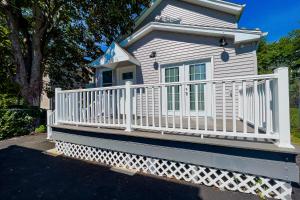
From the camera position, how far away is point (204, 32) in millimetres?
6250

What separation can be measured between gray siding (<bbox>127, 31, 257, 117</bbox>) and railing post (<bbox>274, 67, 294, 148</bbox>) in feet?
10.7

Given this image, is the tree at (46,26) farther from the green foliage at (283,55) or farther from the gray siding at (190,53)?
the green foliage at (283,55)

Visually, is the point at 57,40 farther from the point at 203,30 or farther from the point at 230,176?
the point at 230,176

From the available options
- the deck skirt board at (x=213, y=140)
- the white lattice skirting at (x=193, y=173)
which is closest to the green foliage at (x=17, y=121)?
the white lattice skirting at (x=193, y=173)

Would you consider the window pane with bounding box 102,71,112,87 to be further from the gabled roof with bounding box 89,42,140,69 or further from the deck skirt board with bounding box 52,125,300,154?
the deck skirt board with bounding box 52,125,300,154

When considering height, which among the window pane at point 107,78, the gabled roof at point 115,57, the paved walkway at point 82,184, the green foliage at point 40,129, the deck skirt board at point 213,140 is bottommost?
the paved walkway at point 82,184

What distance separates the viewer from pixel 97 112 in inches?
196

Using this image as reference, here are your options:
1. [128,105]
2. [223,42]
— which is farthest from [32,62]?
[223,42]

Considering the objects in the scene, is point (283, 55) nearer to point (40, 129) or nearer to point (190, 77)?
point (190, 77)

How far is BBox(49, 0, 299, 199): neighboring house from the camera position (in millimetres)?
3051

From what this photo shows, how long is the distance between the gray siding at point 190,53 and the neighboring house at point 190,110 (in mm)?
32

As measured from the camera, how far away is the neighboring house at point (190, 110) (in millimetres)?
3051

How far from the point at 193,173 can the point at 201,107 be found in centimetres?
301

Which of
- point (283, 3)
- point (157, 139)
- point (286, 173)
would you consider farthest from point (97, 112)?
point (283, 3)
